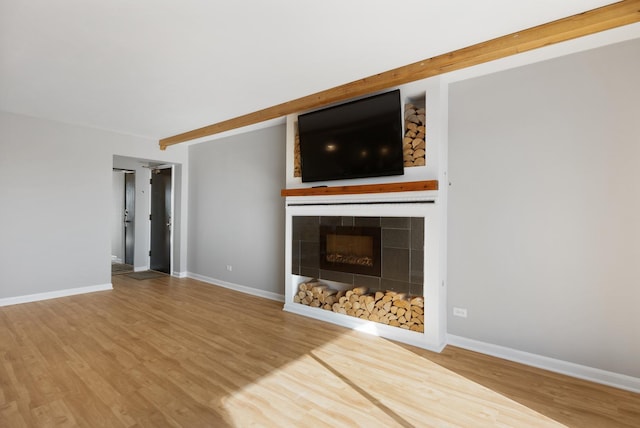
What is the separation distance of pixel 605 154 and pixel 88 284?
641 cm

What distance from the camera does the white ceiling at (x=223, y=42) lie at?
2006mm

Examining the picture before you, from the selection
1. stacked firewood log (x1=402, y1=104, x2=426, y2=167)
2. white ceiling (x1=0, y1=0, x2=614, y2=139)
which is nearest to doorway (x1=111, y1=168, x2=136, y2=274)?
white ceiling (x1=0, y1=0, x2=614, y2=139)

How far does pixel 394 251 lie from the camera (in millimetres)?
3111

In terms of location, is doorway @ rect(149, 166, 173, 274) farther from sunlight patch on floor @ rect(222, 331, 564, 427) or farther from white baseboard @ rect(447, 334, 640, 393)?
white baseboard @ rect(447, 334, 640, 393)

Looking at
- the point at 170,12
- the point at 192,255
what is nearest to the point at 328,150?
the point at 170,12

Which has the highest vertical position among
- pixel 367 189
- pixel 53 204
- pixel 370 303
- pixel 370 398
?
pixel 367 189

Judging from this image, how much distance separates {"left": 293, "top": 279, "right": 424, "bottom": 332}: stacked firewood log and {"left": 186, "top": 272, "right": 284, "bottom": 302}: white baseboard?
27.2 inches

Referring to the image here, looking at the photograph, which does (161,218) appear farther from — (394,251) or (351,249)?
(394,251)

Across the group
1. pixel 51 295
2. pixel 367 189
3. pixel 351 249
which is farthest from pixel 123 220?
pixel 367 189

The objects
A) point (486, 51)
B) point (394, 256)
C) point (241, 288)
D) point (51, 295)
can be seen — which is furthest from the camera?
point (241, 288)

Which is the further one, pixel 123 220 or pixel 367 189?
pixel 123 220

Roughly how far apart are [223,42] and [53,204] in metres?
3.88

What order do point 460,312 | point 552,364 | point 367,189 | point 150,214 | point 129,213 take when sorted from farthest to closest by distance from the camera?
1. point 129,213
2. point 150,214
3. point 367,189
4. point 460,312
5. point 552,364

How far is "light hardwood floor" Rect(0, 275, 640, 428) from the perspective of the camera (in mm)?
1880
